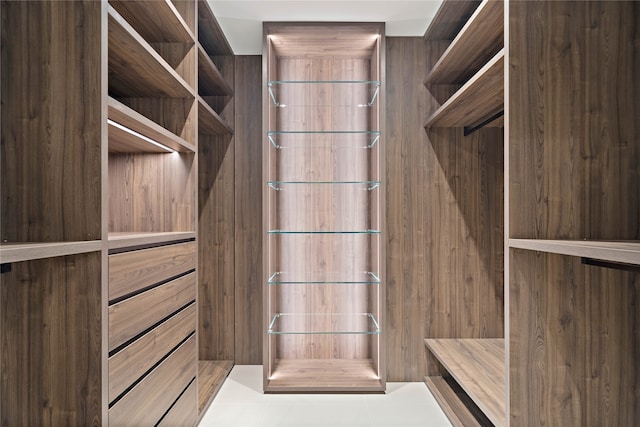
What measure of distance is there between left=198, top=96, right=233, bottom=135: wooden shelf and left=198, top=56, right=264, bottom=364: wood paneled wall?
14cm

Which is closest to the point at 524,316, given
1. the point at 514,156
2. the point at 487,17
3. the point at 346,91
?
the point at 514,156

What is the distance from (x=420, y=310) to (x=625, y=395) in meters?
1.53

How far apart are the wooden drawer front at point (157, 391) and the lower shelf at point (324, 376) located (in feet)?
2.54

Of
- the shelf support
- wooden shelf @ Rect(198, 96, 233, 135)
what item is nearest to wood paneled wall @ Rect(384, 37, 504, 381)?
the shelf support

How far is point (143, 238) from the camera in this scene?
5.31 feet

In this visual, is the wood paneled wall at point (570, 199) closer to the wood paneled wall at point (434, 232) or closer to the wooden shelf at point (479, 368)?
the wooden shelf at point (479, 368)

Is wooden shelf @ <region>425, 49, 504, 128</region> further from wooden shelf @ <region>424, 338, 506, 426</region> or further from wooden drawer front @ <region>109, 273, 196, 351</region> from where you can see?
wooden drawer front @ <region>109, 273, 196, 351</region>

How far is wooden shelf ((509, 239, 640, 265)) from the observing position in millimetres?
1053

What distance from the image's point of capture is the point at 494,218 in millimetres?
3061

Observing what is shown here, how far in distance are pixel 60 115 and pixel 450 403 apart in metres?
2.48

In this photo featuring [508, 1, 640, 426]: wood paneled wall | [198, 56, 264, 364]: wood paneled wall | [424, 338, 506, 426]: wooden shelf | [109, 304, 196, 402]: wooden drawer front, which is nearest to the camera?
[109, 304, 196, 402]: wooden drawer front

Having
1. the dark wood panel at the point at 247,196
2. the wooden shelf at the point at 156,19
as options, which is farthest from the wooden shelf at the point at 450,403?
the wooden shelf at the point at 156,19

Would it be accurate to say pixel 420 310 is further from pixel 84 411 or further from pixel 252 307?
pixel 84 411

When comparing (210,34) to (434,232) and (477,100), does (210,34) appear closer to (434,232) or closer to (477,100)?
(477,100)
